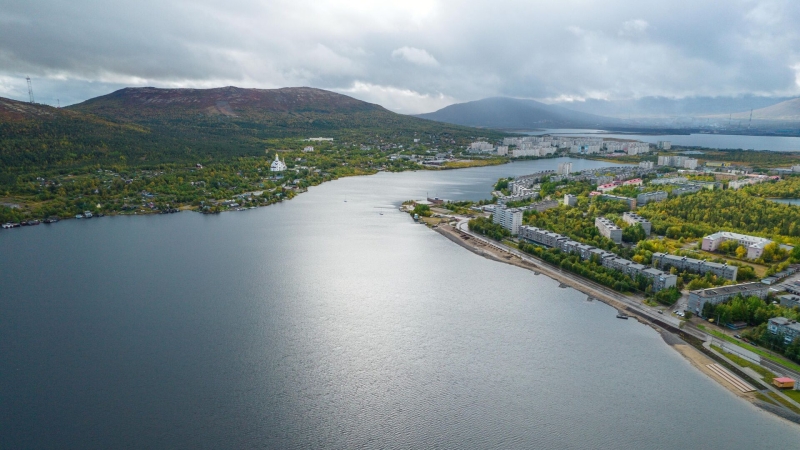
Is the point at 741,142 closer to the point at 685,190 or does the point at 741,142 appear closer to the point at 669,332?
the point at 685,190

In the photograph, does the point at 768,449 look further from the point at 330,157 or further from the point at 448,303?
the point at 330,157

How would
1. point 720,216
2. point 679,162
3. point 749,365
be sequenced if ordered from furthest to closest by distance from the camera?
1. point 679,162
2. point 720,216
3. point 749,365

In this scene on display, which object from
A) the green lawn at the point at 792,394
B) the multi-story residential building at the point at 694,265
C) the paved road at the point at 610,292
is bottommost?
the green lawn at the point at 792,394

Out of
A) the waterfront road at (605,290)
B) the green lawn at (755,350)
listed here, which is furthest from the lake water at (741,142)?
the green lawn at (755,350)

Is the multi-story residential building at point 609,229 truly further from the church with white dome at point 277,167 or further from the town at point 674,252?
the church with white dome at point 277,167

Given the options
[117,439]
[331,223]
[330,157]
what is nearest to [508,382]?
[117,439]

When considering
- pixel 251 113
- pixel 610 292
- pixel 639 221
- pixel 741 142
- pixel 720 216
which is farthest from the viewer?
pixel 741 142

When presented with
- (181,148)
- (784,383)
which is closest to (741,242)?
(784,383)
